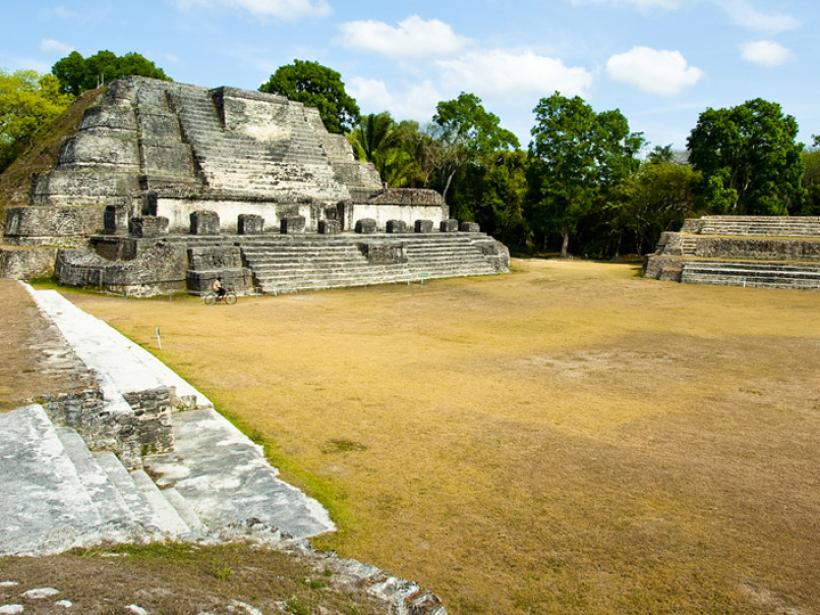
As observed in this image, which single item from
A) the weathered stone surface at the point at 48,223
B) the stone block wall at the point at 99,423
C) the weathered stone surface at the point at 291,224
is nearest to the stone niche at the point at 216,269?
the weathered stone surface at the point at 291,224

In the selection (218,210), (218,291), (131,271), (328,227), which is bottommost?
(218,291)

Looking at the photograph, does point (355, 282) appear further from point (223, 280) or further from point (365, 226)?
point (365, 226)

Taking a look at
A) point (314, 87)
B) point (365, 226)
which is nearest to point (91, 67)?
point (314, 87)

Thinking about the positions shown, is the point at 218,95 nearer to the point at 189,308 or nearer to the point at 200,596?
the point at 189,308

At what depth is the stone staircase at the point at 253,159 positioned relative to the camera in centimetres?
1869

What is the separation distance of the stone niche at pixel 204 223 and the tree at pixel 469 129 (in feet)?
61.3

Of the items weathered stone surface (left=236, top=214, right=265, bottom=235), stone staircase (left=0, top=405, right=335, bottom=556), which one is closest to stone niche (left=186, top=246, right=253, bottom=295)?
weathered stone surface (left=236, top=214, right=265, bottom=235)

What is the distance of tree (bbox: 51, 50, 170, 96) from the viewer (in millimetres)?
35688

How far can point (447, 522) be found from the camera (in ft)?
12.3

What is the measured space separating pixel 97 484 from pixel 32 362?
2.53 metres

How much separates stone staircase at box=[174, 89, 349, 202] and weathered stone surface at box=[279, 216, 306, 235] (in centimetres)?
148

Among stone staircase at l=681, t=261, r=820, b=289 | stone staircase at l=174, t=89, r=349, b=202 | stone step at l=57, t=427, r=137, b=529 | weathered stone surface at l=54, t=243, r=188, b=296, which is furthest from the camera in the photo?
stone staircase at l=174, t=89, r=349, b=202

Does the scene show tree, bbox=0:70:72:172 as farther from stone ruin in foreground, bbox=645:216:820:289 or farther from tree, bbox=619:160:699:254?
tree, bbox=619:160:699:254

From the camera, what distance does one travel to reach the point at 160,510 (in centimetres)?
343
